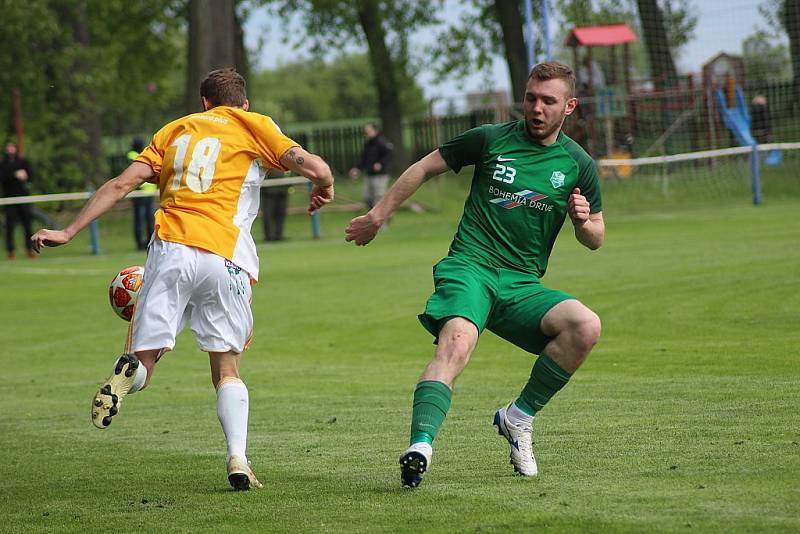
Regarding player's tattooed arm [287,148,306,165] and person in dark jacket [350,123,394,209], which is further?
person in dark jacket [350,123,394,209]

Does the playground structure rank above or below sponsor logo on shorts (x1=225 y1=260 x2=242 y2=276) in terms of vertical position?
above

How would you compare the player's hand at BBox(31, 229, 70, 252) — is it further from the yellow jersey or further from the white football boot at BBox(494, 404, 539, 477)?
the white football boot at BBox(494, 404, 539, 477)

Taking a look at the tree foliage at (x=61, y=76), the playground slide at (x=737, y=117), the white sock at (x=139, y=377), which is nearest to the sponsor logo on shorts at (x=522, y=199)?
the white sock at (x=139, y=377)

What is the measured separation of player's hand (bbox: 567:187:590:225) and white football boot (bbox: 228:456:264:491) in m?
1.89

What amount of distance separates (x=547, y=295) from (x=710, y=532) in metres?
1.70

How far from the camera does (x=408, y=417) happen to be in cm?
820

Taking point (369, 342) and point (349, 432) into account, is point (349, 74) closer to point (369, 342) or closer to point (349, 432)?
point (369, 342)

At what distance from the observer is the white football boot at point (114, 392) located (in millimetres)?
6062

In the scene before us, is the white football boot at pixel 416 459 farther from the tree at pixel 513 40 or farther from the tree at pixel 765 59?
the tree at pixel 513 40

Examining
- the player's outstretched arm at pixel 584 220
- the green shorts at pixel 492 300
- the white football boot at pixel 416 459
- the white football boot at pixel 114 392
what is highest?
the player's outstretched arm at pixel 584 220

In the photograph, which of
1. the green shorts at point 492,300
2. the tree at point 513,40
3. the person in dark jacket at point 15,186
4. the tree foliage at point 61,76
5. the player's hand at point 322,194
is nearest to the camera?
the green shorts at point 492,300

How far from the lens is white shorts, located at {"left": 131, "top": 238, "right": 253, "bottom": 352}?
620 cm

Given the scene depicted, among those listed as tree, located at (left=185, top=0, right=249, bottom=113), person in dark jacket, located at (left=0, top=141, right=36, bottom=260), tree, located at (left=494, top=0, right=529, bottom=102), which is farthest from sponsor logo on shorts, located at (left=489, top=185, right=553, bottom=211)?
tree, located at (left=494, top=0, right=529, bottom=102)

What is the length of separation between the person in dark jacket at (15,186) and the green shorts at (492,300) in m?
21.0
